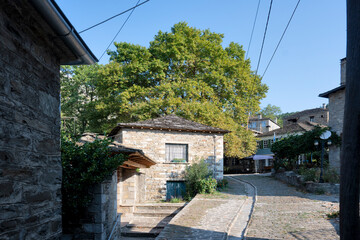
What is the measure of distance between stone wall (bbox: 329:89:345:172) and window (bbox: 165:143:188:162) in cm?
993

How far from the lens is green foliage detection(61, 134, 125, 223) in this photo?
5.60m

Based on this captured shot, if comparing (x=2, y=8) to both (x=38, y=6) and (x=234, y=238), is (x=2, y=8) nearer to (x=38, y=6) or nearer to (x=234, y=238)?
(x=38, y=6)

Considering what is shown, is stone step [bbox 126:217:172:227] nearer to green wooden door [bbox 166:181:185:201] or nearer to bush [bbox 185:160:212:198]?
bush [bbox 185:160:212:198]

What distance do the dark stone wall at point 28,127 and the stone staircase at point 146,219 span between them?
8150mm

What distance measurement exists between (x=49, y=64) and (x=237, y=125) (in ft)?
62.7

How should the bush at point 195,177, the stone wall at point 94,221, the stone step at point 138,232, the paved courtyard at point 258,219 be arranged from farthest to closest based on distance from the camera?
1. the bush at point 195,177
2. the stone step at point 138,232
3. the paved courtyard at point 258,219
4. the stone wall at point 94,221

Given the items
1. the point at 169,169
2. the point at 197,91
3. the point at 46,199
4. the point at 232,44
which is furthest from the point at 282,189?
the point at 46,199

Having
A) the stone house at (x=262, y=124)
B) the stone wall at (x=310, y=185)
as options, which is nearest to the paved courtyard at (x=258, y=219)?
the stone wall at (x=310, y=185)

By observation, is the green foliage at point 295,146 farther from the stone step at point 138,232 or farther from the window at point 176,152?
the stone step at point 138,232

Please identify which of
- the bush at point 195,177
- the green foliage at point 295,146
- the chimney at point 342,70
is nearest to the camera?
the bush at point 195,177

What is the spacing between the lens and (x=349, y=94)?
3.14 metres

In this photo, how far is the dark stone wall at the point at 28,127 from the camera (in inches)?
98.7

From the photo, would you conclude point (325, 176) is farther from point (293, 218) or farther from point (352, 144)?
point (352, 144)

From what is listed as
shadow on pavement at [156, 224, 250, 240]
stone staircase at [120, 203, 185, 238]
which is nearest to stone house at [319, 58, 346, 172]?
stone staircase at [120, 203, 185, 238]
